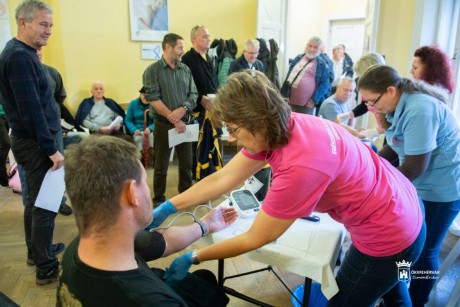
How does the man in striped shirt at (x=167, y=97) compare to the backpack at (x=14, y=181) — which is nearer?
the man in striped shirt at (x=167, y=97)

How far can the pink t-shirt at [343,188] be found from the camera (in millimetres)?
915

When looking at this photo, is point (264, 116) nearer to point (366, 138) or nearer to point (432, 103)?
point (432, 103)

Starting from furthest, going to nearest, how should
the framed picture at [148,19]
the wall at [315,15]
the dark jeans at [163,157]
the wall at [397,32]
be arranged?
the wall at [315,15], the framed picture at [148,19], the wall at [397,32], the dark jeans at [163,157]

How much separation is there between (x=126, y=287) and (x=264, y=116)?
54 cm

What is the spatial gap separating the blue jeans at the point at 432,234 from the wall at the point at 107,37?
3.89 meters

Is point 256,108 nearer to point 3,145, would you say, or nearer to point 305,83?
point 305,83

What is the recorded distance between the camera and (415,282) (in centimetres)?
164

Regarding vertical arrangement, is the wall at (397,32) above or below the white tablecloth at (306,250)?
above

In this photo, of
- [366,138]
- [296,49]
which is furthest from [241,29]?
[366,138]

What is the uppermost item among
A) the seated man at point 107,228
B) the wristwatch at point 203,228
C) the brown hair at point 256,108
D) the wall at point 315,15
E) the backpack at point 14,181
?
the wall at point 315,15

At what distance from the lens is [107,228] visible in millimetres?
779

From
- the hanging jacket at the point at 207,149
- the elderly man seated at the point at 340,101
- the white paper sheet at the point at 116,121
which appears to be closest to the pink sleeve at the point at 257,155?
the elderly man seated at the point at 340,101

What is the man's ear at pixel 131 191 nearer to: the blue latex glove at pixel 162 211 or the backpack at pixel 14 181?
the blue latex glove at pixel 162 211

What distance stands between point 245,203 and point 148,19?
3.64 meters
